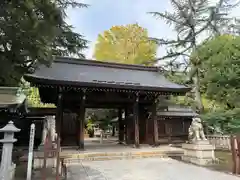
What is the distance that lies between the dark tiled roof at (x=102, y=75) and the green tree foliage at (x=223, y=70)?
10.3 feet

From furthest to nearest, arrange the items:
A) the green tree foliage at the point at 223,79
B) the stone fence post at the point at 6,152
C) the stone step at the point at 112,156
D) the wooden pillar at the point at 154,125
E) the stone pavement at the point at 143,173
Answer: the green tree foliage at the point at 223,79, the wooden pillar at the point at 154,125, the stone step at the point at 112,156, the stone pavement at the point at 143,173, the stone fence post at the point at 6,152

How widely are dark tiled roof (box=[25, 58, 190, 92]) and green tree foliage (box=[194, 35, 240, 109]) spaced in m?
3.13

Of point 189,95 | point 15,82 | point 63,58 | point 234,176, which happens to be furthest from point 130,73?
point 234,176

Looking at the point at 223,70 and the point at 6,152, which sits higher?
the point at 223,70

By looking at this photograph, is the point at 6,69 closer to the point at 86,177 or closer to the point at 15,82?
the point at 15,82

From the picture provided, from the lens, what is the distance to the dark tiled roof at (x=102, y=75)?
10.1 metres

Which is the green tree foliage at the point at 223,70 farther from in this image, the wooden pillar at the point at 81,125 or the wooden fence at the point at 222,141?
the wooden pillar at the point at 81,125

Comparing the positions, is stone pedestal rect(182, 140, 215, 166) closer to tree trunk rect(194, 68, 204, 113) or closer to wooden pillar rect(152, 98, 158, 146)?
wooden pillar rect(152, 98, 158, 146)

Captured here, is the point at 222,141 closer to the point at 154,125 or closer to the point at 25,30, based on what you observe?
the point at 154,125

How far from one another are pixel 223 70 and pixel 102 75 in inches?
315

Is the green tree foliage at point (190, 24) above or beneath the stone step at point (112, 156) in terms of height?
above

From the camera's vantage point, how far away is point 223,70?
13.7m

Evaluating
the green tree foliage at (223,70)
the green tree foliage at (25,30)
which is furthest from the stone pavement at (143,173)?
the green tree foliage at (223,70)

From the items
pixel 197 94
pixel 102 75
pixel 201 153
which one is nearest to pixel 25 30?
pixel 102 75
